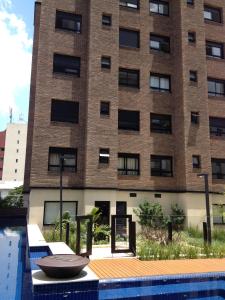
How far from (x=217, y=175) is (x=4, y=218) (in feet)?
72.3

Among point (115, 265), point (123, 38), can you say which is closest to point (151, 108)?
point (123, 38)

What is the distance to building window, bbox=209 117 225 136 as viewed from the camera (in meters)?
25.8

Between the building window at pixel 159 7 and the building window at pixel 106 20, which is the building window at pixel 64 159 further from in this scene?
the building window at pixel 159 7

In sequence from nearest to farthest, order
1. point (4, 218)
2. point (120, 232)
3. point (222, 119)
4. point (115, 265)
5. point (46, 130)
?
point (115, 265), point (120, 232), point (46, 130), point (222, 119), point (4, 218)

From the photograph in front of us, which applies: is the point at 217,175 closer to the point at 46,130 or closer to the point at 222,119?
the point at 222,119

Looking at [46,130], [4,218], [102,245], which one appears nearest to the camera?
[102,245]

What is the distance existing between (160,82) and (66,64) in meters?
7.74

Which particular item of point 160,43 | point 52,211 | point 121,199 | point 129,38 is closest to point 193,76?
point 160,43

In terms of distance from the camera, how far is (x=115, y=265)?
467 inches

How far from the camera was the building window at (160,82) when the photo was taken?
25517 millimetres

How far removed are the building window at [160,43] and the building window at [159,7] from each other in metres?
2.25

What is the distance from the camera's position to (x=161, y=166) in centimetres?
2455

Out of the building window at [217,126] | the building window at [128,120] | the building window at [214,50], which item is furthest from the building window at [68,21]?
the building window at [217,126]

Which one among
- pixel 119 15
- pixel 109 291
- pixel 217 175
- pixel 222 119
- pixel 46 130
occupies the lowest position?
pixel 109 291
